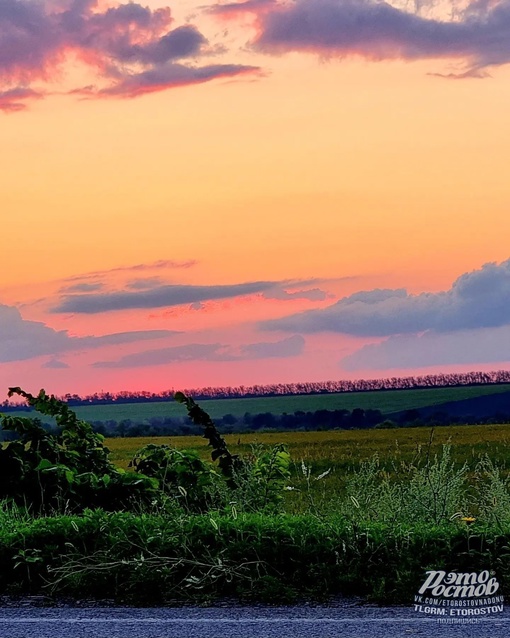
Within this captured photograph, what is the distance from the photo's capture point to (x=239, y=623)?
6691 millimetres

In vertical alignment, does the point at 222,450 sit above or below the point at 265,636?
above

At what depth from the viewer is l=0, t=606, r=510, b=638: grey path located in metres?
6.41

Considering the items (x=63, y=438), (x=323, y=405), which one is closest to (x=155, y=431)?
Result: (x=63, y=438)

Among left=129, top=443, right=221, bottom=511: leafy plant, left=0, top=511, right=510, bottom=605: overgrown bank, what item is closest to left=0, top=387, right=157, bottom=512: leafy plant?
left=129, top=443, right=221, bottom=511: leafy plant

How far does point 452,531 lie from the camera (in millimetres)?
8055

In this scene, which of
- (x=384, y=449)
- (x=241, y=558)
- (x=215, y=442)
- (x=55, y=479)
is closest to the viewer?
(x=241, y=558)

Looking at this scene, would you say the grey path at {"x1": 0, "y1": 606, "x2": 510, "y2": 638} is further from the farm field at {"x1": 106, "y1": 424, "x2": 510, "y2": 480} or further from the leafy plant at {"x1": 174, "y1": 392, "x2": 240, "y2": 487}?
the farm field at {"x1": 106, "y1": 424, "x2": 510, "y2": 480}

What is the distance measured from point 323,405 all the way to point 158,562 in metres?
138

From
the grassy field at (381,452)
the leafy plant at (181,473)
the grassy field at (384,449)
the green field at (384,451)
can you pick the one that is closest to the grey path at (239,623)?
the leafy plant at (181,473)

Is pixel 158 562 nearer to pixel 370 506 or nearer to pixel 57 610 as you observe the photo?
pixel 57 610

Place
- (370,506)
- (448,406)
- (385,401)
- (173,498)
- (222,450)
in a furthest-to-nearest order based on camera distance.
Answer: (385,401) < (448,406) < (222,450) < (173,498) < (370,506)

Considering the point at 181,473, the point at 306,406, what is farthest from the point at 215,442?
the point at 306,406

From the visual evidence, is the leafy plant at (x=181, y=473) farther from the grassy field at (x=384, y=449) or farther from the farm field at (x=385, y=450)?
the grassy field at (x=384, y=449)

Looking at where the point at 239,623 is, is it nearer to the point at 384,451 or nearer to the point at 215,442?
the point at 215,442
